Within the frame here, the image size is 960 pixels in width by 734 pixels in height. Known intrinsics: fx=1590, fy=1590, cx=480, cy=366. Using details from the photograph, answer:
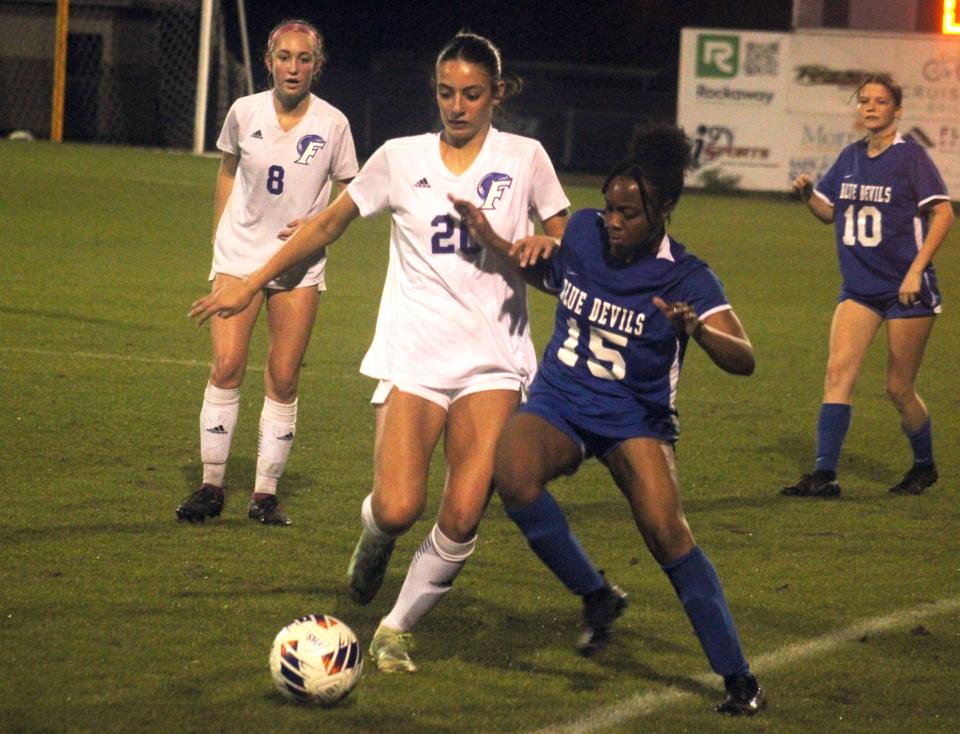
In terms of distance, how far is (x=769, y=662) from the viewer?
5.14m

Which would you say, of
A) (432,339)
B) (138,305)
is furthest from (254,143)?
(138,305)

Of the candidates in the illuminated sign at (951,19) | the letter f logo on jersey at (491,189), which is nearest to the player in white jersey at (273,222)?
the letter f logo on jersey at (491,189)

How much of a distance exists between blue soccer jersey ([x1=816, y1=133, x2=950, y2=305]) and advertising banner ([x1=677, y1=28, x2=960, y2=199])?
19692 millimetres

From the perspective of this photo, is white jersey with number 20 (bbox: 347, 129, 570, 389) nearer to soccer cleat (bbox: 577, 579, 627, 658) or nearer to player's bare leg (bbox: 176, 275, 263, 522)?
soccer cleat (bbox: 577, 579, 627, 658)

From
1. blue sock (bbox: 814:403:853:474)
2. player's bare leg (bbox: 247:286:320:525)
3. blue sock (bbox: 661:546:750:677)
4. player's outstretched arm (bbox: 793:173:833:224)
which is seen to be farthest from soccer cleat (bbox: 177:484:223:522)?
player's outstretched arm (bbox: 793:173:833:224)

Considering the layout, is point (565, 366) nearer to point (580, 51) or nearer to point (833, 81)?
point (833, 81)

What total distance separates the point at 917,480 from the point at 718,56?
20.8 m

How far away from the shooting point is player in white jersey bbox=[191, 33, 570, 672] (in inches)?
192

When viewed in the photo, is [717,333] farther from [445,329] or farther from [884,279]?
[884,279]

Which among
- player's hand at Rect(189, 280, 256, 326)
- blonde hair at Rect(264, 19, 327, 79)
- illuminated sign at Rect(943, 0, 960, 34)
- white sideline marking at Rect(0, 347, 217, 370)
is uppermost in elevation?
illuminated sign at Rect(943, 0, 960, 34)

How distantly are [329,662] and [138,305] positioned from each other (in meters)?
8.84

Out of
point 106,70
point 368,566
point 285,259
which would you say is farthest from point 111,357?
point 106,70

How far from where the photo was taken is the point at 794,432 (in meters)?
9.41

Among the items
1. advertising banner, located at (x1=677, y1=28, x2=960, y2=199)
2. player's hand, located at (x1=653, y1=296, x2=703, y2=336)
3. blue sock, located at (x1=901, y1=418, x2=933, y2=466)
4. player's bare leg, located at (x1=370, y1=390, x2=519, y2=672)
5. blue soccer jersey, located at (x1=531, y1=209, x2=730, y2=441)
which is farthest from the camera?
advertising banner, located at (x1=677, y1=28, x2=960, y2=199)
